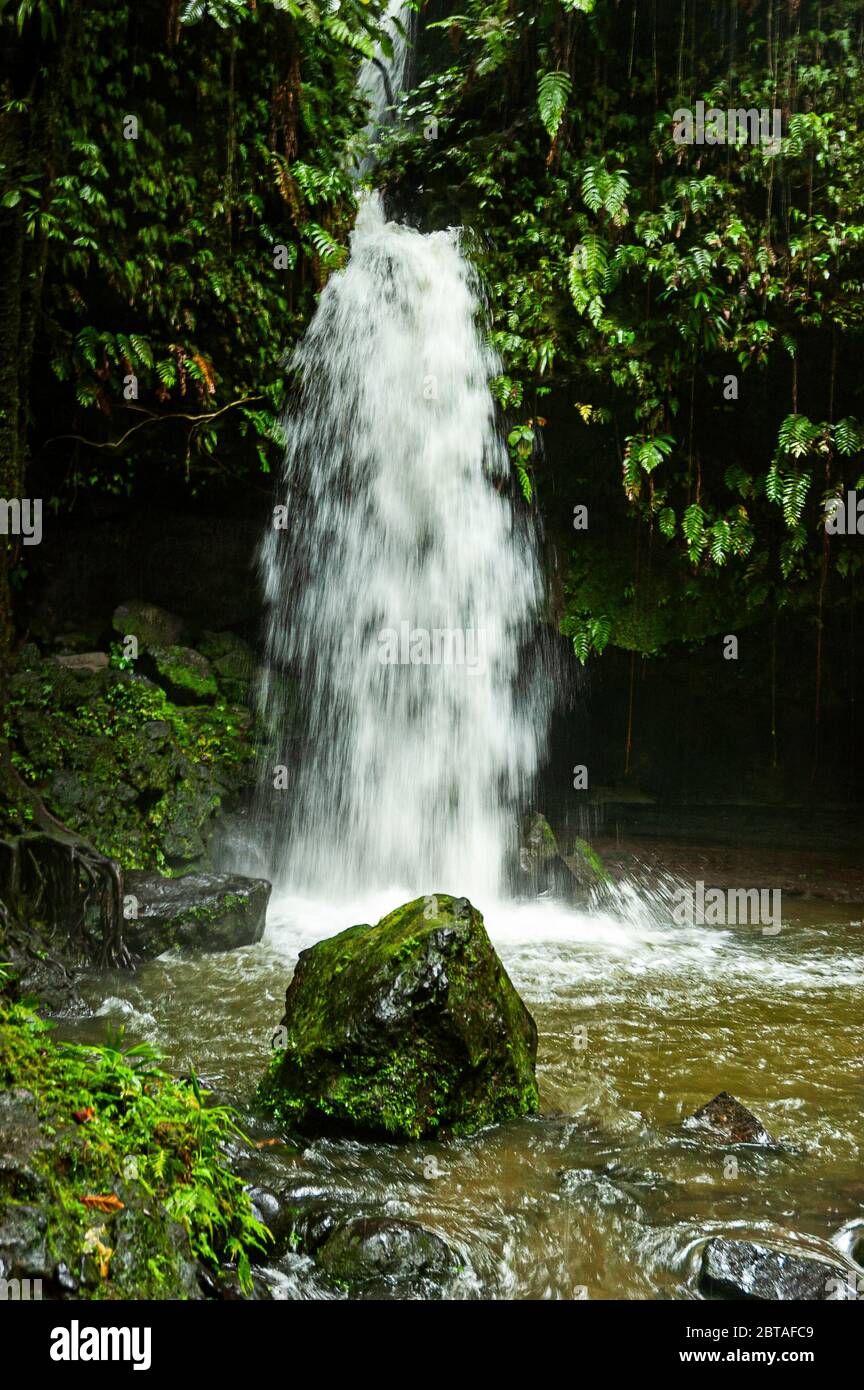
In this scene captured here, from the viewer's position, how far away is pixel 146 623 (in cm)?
919

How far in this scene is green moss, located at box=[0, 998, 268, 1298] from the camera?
7.31 feet

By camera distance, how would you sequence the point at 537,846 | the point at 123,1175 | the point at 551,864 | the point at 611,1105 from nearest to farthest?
the point at 123,1175 → the point at 611,1105 → the point at 551,864 → the point at 537,846

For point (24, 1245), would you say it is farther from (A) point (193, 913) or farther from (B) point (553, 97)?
(B) point (553, 97)

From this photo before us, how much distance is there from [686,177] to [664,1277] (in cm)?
948

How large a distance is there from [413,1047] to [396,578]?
608cm

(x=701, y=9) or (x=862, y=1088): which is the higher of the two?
(x=701, y=9)

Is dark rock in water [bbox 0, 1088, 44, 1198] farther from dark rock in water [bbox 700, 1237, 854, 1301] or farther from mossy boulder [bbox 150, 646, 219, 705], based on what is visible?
mossy boulder [bbox 150, 646, 219, 705]

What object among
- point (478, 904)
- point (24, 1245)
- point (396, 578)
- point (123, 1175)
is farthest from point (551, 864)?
point (24, 1245)

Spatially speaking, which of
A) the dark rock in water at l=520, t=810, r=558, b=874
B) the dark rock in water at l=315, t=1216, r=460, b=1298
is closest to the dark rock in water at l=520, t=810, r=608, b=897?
the dark rock in water at l=520, t=810, r=558, b=874

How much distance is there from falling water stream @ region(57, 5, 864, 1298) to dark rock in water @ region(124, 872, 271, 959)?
18cm

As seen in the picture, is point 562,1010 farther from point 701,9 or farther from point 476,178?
point 701,9

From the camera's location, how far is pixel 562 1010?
220 inches

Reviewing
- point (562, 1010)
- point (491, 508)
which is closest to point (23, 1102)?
point (562, 1010)

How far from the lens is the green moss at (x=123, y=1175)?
2229 mm
